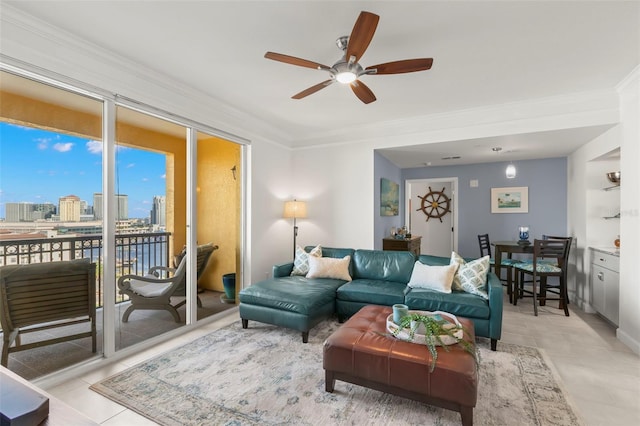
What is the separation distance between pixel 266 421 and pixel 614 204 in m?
5.02

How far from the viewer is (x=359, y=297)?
3.45 m

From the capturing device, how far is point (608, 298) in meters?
3.52

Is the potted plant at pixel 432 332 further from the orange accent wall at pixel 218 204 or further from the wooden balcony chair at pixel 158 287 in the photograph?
the orange accent wall at pixel 218 204

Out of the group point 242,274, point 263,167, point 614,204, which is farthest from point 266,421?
point 614,204

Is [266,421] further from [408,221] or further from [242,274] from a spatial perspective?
[408,221]

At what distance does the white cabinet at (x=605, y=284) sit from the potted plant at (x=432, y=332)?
2634mm

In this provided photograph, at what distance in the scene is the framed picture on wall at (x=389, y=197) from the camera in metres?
5.11

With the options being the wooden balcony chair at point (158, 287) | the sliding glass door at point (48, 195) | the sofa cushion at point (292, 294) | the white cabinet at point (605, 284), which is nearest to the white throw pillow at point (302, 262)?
the sofa cushion at point (292, 294)

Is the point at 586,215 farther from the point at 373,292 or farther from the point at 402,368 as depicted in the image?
the point at 402,368

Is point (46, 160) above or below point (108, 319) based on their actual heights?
above

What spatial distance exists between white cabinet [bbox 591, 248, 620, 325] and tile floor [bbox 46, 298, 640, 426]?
174 mm

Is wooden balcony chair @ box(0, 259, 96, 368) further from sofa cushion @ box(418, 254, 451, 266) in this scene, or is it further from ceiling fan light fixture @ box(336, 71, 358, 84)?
sofa cushion @ box(418, 254, 451, 266)

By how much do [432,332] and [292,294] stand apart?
160 cm

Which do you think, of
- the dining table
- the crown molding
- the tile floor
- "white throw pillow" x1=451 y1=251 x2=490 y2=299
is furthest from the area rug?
the crown molding
